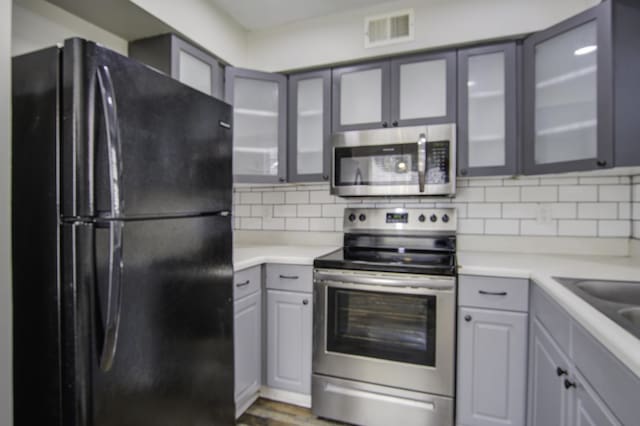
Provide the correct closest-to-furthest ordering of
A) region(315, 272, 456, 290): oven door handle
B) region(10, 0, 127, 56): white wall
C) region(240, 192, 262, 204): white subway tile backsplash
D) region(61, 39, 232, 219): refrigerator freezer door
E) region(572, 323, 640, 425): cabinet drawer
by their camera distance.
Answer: region(572, 323, 640, 425): cabinet drawer
region(61, 39, 232, 219): refrigerator freezer door
region(10, 0, 127, 56): white wall
region(315, 272, 456, 290): oven door handle
region(240, 192, 262, 204): white subway tile backsplash

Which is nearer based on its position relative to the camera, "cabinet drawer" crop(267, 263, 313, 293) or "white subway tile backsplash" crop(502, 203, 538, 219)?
"cabinet drawer" crop(267, 263, 313, 293)

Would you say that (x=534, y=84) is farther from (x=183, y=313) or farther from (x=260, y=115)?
(x=183, y=313)

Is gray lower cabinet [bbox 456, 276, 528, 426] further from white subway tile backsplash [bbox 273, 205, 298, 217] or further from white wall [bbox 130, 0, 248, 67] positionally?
white wall [bbox 130, 0, 248, 67]

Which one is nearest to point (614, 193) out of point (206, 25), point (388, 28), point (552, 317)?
point (552, 317)

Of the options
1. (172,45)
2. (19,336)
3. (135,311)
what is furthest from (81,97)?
(172,45)

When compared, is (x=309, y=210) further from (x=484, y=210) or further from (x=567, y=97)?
(x=567, y=97)

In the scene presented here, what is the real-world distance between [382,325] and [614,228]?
1.50 metres

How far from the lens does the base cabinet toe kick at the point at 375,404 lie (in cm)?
171

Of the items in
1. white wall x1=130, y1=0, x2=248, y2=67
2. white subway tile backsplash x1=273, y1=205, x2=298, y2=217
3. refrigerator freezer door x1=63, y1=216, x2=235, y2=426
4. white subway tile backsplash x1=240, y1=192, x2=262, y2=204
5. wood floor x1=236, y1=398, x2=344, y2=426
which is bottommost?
wood floor x1=236, y1=398, x2=344, y2=426

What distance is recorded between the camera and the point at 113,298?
3.21 ft

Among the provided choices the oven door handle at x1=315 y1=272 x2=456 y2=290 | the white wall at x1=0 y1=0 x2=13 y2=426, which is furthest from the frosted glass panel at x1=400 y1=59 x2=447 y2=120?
the white wall at x1=0 y1=0 x2=13 y2=426

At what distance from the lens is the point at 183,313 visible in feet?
4.17

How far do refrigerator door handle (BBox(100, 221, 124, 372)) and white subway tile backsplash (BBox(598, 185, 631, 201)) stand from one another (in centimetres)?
249

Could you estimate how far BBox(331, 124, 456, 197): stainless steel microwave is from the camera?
6.41 ft
